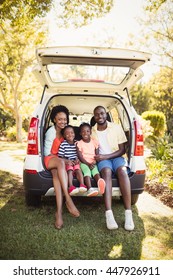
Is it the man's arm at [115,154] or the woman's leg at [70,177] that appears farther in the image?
the man's arm at [115,154]

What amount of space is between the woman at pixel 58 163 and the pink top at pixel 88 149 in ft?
0.99

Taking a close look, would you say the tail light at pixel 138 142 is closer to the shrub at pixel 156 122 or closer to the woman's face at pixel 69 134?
the woman's face at pixel 69 134

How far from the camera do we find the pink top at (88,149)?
425 cm

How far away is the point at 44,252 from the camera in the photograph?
10.1 ft

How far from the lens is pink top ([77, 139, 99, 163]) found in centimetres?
425

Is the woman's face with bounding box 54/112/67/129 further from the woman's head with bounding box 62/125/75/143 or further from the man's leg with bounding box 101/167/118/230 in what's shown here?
the man's leg with bounding box 101/167/118/230

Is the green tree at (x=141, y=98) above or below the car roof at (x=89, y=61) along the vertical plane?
above

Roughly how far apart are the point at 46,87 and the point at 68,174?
4.41ft

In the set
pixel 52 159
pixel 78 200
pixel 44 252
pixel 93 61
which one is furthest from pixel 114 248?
pixel 93 61

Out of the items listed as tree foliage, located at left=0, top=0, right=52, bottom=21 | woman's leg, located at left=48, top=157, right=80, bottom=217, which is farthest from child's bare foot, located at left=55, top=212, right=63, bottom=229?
tree foliage, located at left=0, top=0, right=52, bottom=21

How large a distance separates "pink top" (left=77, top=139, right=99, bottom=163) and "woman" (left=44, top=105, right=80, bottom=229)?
302mm

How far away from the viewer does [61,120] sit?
4395mm

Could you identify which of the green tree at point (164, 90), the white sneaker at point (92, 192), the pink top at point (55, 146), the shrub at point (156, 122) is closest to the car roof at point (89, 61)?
the pink top at point (55, 146)
